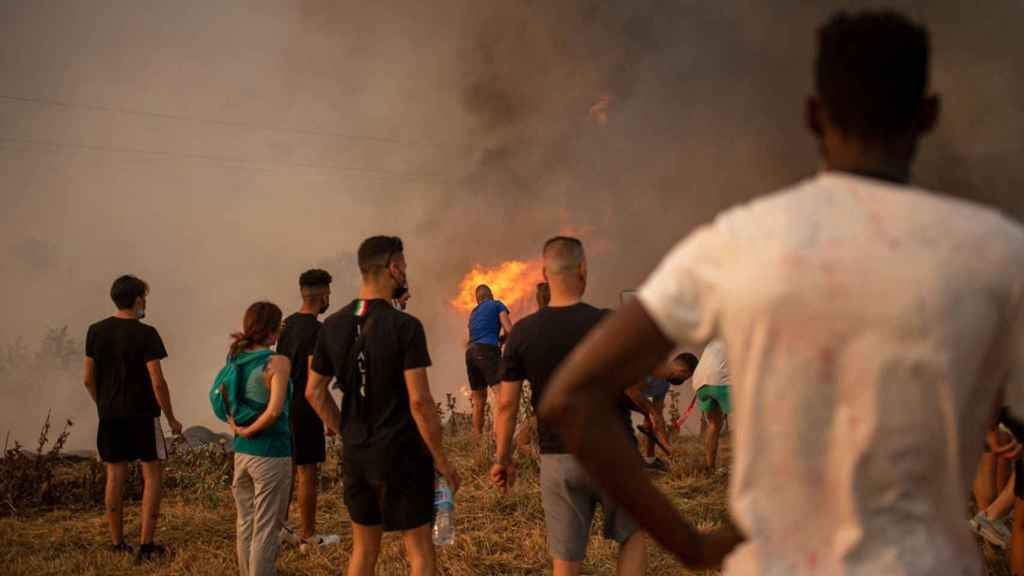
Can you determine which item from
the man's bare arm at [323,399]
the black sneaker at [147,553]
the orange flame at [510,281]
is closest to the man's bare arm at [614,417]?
the man's bare arm at [323,399]

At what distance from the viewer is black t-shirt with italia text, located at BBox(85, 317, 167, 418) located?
7.34m

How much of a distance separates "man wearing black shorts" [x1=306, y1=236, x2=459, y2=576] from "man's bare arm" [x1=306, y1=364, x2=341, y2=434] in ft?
0.62

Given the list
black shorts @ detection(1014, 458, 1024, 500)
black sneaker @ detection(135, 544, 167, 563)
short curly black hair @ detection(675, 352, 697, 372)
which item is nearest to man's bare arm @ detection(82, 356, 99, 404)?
black sneaker @ detection(135, 544, 167, 563)

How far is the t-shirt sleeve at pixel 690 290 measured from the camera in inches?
60.3

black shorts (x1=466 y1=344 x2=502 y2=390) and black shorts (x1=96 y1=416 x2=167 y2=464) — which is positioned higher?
black shorts (x1=466 y1=344 x2=502 y2=390)

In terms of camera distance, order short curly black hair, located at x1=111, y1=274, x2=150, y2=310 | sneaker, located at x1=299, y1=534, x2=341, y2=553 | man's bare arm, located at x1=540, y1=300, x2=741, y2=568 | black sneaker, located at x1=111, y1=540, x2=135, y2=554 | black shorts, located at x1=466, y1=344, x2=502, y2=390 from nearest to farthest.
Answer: man's bare arm, located at x1=540, y1=300, x2=741, y2=568 < short curly black hair, located at x1=111, y1=274, x2=150, y2=310 < sneaker, located at x1=299, y1=534, x2=341, y2=553 < black sneaker, located at x1=111, y1=540, x2=135, y2=554 < black shorts, located at x1=466, y1=344, x2=502, y2=390

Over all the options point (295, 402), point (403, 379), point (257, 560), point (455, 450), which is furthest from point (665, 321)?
point (455, 450)

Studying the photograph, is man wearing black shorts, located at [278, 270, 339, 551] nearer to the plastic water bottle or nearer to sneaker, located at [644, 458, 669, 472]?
the plastic water bottle

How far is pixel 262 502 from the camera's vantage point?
592 centimetres

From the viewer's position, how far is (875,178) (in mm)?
1604

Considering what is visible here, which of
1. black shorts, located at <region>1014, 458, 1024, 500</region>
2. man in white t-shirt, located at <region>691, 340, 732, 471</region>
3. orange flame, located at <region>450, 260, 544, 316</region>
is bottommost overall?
black shorts, located at <region>1014, 458, 1024, 500</region>

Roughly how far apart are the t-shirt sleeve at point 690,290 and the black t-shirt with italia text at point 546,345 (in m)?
3.30

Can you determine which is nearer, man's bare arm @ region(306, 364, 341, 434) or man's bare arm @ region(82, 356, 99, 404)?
man's bare arm @ region(306, 364, 341, 434)

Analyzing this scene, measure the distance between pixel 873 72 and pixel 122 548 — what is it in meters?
7.78
